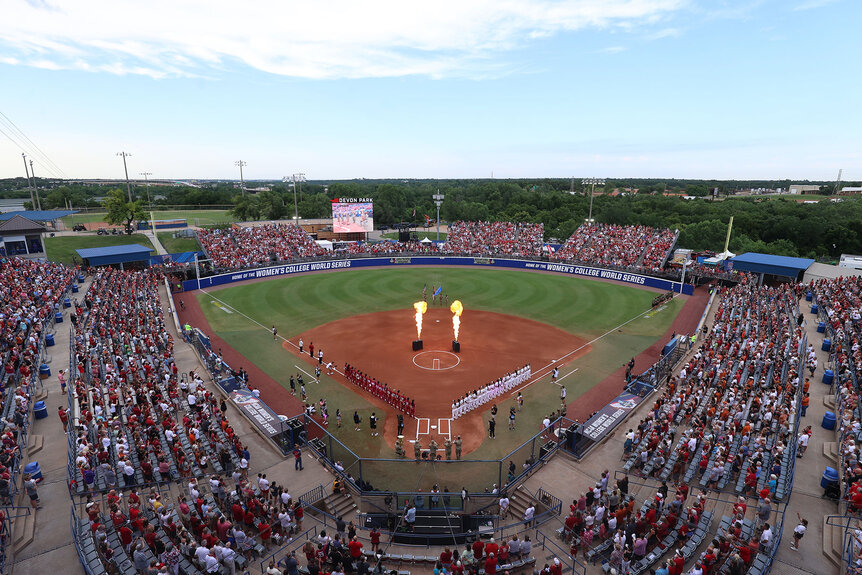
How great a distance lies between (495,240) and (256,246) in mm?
36156

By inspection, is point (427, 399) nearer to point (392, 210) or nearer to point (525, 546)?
point (525, 546)

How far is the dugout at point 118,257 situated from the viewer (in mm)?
50594

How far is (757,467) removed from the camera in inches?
639

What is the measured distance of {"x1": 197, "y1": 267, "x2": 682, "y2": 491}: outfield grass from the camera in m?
22.1

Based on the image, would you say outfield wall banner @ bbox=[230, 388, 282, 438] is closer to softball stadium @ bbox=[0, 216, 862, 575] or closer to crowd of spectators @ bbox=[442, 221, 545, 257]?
softball stadium @ bbox=[0, 216, 862, 575]

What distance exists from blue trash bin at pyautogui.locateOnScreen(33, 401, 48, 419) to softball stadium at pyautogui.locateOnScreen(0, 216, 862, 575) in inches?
2.8

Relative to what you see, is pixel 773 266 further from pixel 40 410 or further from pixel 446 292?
pixel 40 410

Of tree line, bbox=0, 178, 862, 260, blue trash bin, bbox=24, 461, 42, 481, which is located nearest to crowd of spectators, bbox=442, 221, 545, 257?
tree line, bbox=0, 178, 862, 260

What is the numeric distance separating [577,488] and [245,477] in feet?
42.0

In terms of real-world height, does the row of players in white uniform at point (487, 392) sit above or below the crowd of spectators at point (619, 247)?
below

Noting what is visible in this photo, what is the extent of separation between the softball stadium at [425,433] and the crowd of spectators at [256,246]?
1560cm

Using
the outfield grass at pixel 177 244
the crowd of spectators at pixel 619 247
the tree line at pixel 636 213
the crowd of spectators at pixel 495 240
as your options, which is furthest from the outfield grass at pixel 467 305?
the tree line at pixel 636 213

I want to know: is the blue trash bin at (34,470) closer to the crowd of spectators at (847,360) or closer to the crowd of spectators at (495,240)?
the crowd of spectators at (847,360)

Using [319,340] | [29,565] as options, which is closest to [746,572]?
[29,565]
